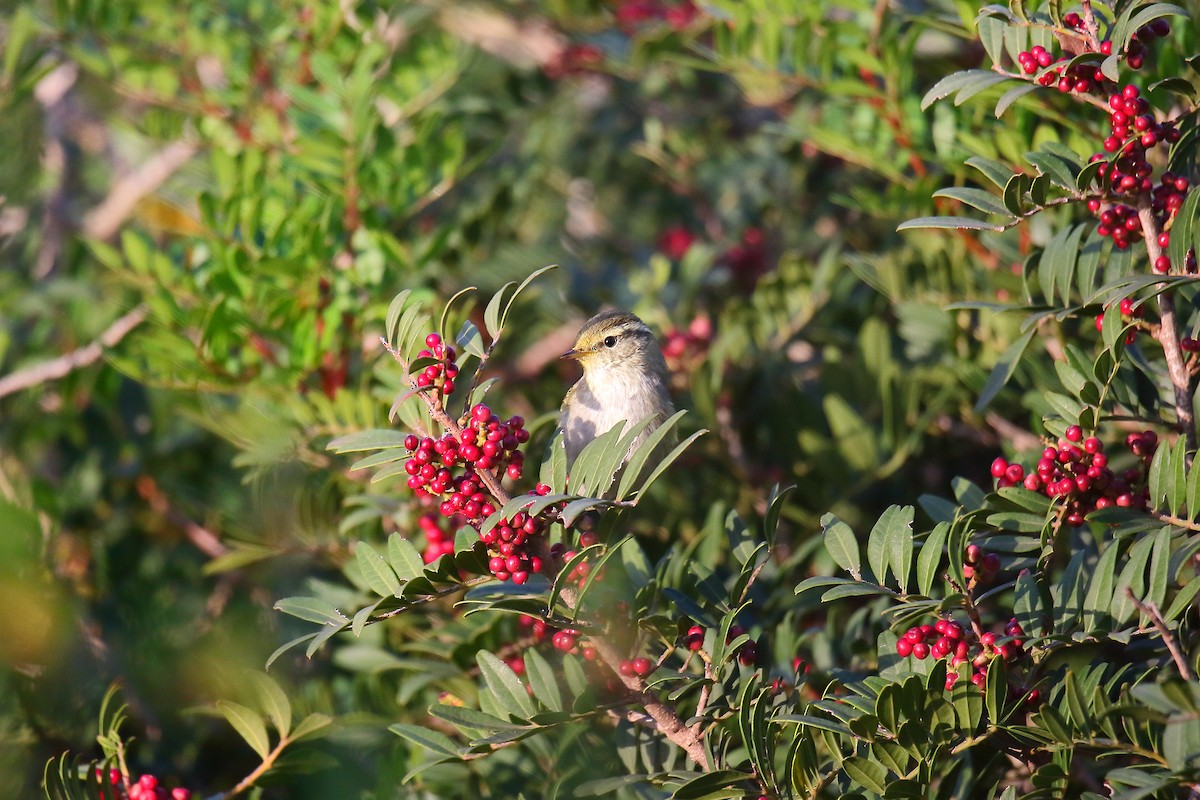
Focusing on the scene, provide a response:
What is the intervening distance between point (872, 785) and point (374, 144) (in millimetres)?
2782

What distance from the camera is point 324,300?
12.3 feet

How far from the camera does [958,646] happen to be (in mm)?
2244

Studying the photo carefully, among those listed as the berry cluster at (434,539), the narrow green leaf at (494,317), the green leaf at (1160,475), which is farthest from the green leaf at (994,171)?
the berry cluster at (434,539)

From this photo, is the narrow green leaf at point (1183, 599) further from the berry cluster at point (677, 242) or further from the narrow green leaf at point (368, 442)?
the berry cluster at point (677, 242)

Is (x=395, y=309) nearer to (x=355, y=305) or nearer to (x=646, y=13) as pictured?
(x=355, y=305)

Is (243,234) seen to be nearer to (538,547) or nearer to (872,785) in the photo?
(538,547)

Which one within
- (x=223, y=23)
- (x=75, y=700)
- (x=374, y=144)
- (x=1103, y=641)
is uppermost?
(x=223, y=23)

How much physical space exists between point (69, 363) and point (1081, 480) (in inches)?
143

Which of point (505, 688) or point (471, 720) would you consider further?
point (505, 688)

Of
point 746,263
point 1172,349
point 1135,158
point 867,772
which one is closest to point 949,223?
point 1135,158

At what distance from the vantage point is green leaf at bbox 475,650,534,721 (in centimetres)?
244

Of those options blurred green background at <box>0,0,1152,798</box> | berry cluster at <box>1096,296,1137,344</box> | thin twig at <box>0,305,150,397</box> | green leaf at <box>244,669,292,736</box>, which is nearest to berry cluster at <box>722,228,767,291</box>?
blurred green background at <box>0,0,1152,798</box>

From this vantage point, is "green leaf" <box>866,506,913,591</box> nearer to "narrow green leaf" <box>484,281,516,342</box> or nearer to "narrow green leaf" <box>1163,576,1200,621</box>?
"narrow green leaf" <box>1163,576,1200,621</box>

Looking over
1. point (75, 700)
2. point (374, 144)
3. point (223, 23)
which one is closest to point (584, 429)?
point (374, 144)
